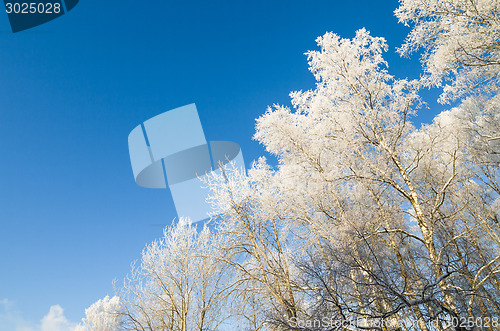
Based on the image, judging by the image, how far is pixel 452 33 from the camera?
19.3 ft

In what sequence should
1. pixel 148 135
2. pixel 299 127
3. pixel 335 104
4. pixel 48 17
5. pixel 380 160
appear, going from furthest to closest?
pixel 148 135
pixel 48 17
pixel 299 127
pixel 335 104
pixel 380 160

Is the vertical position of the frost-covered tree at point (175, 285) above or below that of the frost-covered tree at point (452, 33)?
below

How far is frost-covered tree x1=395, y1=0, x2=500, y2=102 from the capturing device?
543 cm

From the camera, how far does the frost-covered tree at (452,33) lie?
5.43 metres

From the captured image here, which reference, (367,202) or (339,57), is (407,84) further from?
(367,202)

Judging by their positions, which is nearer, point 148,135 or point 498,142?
point 498,142

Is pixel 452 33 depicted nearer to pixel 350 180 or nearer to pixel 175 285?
pixel 350 180

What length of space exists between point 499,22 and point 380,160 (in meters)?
3.21

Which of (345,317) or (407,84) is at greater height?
(407,84)

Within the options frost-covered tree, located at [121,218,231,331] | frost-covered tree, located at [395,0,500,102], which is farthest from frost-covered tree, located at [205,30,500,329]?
frost-covered tree, located at [121,218,231,331]

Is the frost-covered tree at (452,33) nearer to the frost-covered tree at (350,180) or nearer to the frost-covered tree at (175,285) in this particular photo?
the frost-covered tree at (350,180)

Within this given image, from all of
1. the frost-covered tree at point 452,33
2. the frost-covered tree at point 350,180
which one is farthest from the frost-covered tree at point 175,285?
the frost-covered tree at point 452,33

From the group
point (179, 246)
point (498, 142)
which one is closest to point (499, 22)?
point (498, 142)

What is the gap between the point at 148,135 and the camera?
537 inches
